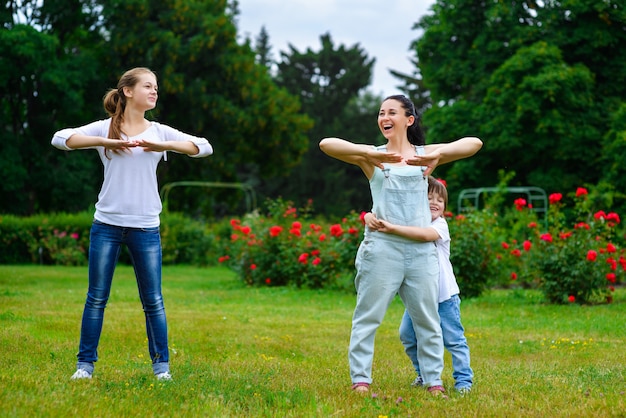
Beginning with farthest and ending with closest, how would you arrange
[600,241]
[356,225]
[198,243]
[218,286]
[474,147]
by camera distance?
[198,243] < [218,286] < [356,225] < [600,241] < [474,147]

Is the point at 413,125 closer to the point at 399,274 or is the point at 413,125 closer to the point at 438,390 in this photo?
the point at 399,274

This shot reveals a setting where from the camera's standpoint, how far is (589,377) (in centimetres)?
576

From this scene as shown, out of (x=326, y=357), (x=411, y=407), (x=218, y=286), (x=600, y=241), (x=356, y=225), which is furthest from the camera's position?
(x=218, y=286)

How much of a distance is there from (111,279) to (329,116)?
4648 cm

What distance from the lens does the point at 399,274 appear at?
496 centimetres

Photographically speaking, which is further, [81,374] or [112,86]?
[112,86]

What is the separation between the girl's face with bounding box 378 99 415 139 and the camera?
5.06m

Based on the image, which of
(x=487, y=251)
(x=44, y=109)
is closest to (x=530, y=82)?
(x=487, y=251)

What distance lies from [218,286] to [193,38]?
58.2 ft

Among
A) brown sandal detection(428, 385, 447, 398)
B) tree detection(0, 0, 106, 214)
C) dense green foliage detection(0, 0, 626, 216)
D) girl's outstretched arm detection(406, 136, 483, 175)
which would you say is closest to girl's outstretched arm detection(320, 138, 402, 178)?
girl's outstretched arm detection(406, 136, 483, 175)

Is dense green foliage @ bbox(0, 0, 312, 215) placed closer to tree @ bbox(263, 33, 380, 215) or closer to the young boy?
tree @ bbox(263, 33, 380, 215)

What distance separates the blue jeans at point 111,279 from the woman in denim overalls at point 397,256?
1234mm

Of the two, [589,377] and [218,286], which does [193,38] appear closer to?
[218,286]

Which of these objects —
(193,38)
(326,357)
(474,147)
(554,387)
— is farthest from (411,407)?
(193,38)
